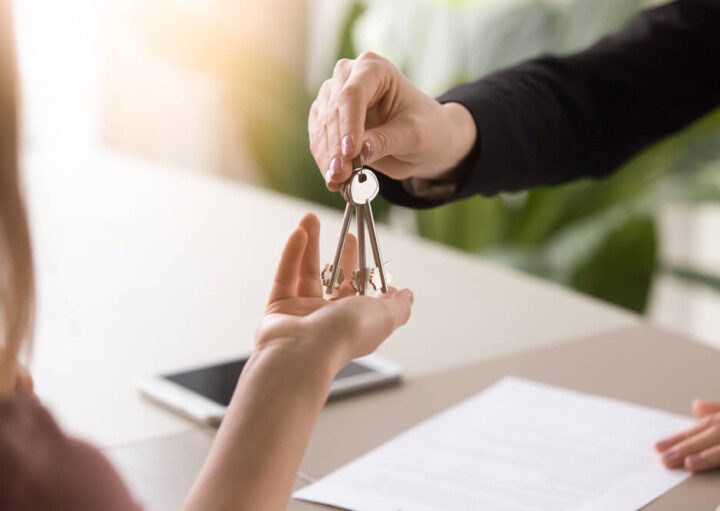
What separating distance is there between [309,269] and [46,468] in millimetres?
261

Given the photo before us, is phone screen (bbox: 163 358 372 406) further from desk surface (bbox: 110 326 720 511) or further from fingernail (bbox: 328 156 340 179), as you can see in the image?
fingernail (bbox: 328 156 340 179)

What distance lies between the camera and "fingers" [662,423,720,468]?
101 centimetres

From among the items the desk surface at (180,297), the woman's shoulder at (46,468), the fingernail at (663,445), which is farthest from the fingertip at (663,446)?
the woman's shoulder at (46,468)

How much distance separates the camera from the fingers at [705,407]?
110 centimetres

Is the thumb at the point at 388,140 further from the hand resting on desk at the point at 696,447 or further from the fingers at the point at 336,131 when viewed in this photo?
the hand resting on desk at the point at 696,447

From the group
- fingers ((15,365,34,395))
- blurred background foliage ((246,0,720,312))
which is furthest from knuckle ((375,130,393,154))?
blurred background foliage ((246,0,720,312))

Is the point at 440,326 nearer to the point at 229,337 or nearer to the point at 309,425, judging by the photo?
the point at 229,337

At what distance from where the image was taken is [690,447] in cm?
102

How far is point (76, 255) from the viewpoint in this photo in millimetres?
1636

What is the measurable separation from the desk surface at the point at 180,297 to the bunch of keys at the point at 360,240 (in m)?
0.29

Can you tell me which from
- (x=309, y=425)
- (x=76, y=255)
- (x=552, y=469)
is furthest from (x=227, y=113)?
(x=309, y=425)

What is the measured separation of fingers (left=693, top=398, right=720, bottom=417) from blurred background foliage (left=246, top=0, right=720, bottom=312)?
1328 millimetres

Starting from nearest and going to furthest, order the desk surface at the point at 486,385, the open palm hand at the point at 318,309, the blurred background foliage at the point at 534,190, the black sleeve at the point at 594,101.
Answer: the open palm hand at the point at 318,309 → the desk surface at the point at 486,385 → the black sleeve at the point at 594,101 → the blurred background foliage at the point at 534,190

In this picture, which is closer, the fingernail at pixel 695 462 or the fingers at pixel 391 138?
the fingers at pixel 391 138
